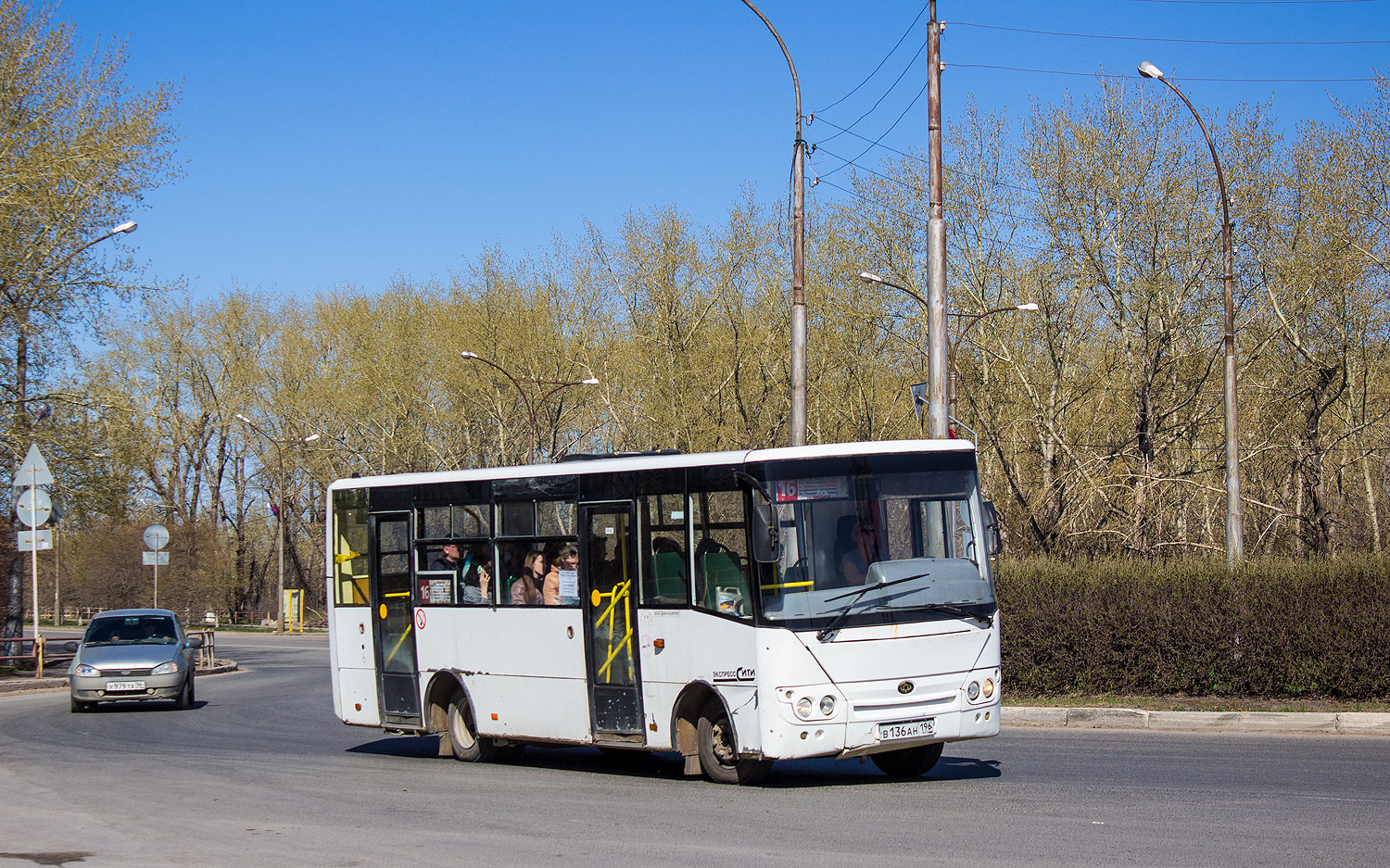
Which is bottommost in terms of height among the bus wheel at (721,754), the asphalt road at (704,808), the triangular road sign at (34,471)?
the asphalt road at (704,808)

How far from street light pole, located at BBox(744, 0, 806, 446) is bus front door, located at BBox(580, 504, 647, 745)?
7269 millimetres

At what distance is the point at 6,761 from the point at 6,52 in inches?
713


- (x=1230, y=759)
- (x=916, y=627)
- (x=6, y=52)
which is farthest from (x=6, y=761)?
(x=6, y=52)

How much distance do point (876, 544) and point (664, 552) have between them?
189cm

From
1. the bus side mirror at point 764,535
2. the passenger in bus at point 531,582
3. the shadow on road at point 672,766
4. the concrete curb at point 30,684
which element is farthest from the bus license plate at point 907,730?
the concrete curb at point 30,684

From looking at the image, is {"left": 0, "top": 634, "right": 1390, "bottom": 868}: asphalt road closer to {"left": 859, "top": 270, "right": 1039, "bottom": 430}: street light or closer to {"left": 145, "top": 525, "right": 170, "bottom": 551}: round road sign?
{"left": 859, "top": 270, "right": 1039, "bottom": 430}: street light

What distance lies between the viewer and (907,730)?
10.5 m

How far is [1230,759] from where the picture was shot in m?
11.9

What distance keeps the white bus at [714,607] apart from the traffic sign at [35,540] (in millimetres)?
13869

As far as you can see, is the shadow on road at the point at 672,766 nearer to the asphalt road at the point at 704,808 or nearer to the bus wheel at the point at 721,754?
the asphalt road at the point at 704,808

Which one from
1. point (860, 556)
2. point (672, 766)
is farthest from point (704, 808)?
point (672, 766)

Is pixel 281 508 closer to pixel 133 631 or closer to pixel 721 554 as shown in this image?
pixel 133 631

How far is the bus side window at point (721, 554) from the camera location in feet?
35.3

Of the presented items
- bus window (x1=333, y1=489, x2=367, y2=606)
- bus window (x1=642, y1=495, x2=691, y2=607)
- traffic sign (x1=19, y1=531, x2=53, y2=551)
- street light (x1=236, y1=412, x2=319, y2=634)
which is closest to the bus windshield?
bus window (x1=642, y1=495, x2=691, y2=607)
